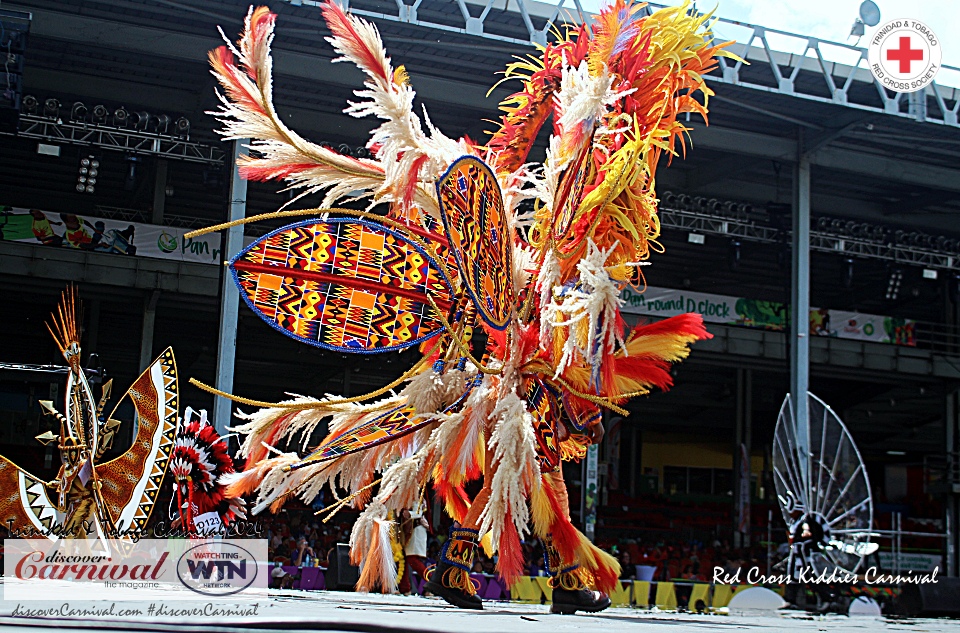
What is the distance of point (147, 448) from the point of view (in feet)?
22.7

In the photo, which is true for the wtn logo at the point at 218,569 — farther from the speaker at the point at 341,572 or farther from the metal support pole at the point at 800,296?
the metal support pole at the point at 800,296

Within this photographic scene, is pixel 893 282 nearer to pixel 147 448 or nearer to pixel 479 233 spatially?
pixel 147 448

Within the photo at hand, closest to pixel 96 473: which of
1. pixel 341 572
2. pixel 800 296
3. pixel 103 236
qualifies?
pixel 341 572

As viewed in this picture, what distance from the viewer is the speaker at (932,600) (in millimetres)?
9805

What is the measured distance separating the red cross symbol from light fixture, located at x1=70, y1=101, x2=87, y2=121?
37.1 ft

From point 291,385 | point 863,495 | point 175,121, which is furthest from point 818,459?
point 291,385

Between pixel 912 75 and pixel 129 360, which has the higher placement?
pixel 912 75

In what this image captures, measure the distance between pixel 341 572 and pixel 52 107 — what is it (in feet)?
29.0

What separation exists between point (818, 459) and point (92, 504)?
7.10 metres

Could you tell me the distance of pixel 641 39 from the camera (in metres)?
4.32

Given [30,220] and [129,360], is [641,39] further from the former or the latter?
[129,360]

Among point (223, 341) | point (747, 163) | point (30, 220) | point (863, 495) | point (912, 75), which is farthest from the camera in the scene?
point (747, 163)

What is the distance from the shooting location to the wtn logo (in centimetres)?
499

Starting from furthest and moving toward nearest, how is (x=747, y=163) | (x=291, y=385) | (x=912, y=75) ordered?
(x=291, y=385), (x=747, y=163), (x=912, y=75)
